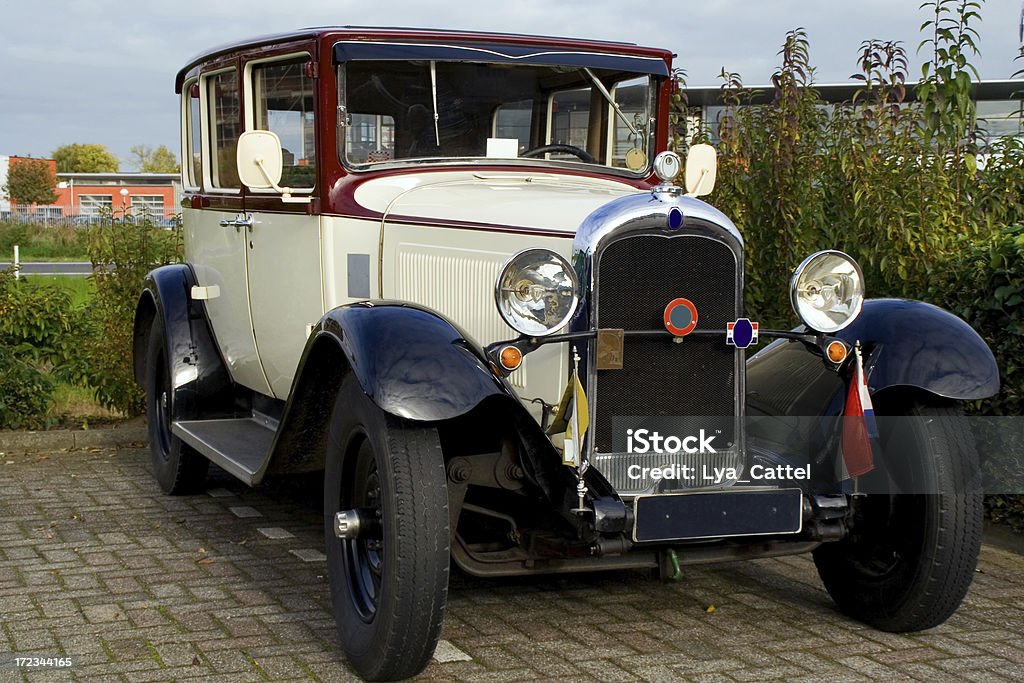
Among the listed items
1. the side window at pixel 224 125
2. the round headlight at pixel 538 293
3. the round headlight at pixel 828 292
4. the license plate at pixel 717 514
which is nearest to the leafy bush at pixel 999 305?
the round headlight at pixel 828 292

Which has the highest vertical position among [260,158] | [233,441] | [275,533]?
[260,158]

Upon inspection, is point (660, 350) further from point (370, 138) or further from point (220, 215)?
point (220, 215)

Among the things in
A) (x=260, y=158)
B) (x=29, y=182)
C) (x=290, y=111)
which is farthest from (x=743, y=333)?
(x=29, y=182)

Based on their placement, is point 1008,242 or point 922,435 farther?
point 1008,242

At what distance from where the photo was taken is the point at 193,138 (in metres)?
6.46

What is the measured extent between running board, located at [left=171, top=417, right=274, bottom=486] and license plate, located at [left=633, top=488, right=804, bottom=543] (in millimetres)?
1817

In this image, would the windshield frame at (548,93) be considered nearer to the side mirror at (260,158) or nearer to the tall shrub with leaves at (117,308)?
the side mirror at (260,158)

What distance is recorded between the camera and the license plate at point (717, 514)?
139 inches

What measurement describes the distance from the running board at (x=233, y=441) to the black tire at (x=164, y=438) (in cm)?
27

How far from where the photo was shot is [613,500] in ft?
11.6

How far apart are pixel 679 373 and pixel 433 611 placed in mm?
1082

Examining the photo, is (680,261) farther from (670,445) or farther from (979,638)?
(979,638)

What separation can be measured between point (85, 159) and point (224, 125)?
253ft

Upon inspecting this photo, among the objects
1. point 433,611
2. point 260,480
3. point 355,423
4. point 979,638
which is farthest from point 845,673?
point 260,480
